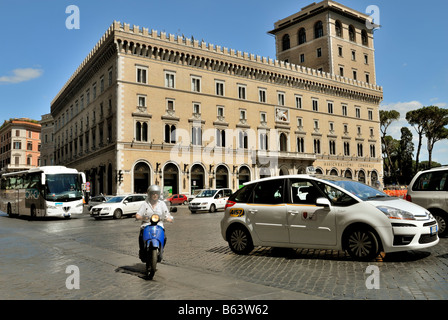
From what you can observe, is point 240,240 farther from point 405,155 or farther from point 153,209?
point 405,155

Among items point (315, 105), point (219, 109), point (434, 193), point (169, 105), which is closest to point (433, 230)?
point (434, 193)

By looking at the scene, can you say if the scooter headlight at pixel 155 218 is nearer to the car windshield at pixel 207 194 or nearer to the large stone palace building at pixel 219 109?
the car windshield at pixel 207 194

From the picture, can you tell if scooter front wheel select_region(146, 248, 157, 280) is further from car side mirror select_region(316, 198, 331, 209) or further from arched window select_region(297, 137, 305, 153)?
arched window select_region(297, 137, 305, 153)

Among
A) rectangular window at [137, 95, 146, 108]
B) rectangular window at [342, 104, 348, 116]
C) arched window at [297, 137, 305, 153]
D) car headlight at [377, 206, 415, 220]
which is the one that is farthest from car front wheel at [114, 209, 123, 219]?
rectangular window at [342, 104, 348, 116]

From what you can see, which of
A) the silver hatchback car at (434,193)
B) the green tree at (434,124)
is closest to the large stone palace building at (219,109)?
the green tree at (434,124)

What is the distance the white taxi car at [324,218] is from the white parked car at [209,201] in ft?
54.3

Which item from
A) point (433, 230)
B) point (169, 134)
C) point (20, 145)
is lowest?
point (433, 230)

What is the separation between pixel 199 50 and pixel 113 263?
126ft

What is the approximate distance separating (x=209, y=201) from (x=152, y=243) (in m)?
19.4

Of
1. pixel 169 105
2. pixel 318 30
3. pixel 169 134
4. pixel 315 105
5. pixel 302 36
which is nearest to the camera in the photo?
pixel 169 134

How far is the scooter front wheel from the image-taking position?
20.0 feet

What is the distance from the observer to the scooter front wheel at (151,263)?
611 cm

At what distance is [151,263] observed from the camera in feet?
20.1
